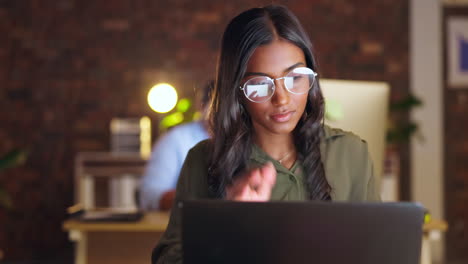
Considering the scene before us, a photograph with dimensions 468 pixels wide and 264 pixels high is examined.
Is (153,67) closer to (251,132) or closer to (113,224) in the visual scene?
(113,224)

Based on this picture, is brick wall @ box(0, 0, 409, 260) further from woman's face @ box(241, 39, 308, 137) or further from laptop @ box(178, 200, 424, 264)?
laptop @ box(178, 200, 424, 264)

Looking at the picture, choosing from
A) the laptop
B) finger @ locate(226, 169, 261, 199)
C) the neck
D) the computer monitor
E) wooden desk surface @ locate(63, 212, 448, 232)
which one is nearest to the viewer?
the laptop

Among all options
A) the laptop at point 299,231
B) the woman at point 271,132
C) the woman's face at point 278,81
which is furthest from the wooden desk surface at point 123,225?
the laptop at point 299,231

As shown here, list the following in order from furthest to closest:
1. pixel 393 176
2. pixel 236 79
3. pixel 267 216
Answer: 1. pixel 393 176
2. pixel 236 79
3. pixel 267 216

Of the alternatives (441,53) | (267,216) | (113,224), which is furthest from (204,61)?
(267,216)

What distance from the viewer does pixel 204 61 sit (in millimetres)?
4980

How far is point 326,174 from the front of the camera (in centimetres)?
116

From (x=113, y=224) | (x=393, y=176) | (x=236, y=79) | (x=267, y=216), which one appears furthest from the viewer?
(x=393, y=176)

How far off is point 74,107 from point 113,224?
288 centimetres

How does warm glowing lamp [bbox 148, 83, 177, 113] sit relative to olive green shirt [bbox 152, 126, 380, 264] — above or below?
above

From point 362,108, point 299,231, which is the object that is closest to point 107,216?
point 362,108

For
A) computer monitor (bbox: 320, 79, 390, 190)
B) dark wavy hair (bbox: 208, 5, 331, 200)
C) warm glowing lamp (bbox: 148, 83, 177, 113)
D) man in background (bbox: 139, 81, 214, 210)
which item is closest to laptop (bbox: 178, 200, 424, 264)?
dark wavy hair (bbox: 208, 5, 331, 200)

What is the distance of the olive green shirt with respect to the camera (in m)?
1.16

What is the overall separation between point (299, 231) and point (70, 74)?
449 cm
